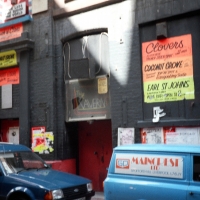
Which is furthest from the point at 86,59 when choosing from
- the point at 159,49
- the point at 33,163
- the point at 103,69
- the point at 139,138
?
the point at 33,163

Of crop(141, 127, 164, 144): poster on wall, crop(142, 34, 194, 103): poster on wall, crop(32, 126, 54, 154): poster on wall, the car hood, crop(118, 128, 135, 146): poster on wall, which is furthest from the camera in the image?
crop(32, 126, 54, 154): poster on wall

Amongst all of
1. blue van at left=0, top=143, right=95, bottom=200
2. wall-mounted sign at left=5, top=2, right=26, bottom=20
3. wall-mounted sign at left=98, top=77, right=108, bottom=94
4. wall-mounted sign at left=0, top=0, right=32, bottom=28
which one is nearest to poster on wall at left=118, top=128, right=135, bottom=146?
wall-mounted sign at left=98, top=77, right=108, bottom=94

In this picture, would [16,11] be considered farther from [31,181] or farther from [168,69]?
[31,181]

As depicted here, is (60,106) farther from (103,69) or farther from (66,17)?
(66,17)

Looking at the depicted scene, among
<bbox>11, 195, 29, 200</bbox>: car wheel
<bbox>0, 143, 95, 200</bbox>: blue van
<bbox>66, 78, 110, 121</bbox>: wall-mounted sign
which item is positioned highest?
<bbox>66, 78, 110, 121</bbox>: wall-mounted sign

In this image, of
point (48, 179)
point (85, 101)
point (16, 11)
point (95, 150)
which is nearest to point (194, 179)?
point (48, 179)

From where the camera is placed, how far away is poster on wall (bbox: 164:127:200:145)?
8094 mm

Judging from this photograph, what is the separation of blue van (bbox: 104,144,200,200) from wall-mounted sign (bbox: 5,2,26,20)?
7843 mm

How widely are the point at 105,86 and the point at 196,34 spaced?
3149 mm

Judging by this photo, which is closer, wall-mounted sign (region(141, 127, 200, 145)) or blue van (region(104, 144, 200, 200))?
blue van (region(104, 144, 200, 200))

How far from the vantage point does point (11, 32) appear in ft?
39.9

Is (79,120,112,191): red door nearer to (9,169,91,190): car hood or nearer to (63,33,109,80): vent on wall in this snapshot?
(63,33,109,80): vent on wall

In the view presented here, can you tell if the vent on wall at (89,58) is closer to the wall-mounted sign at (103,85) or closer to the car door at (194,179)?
the wall-mounted sign at (103,85)

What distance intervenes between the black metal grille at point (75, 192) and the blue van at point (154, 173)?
1.00 metres
